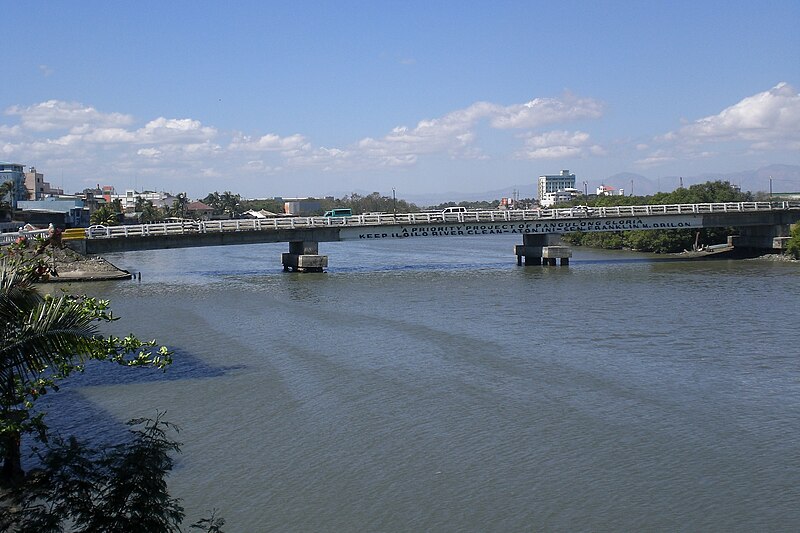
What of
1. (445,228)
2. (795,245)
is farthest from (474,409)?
(795,245)

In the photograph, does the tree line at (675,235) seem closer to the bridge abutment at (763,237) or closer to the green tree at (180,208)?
the bridge abutment at (763,237)

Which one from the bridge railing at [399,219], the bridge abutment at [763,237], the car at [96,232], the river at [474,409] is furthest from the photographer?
the bridge abutment at [763,237]

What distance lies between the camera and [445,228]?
6581 cm

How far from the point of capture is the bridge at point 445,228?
5697cm

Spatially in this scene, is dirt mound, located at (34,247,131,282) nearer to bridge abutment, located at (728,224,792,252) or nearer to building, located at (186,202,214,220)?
bridge abutment, located at (728,224,792,252)

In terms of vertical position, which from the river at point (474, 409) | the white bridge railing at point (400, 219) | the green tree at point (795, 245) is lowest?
the river at point (474, 409)

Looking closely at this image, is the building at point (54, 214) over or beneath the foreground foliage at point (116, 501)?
over

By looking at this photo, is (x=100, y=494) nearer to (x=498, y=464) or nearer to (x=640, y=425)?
(x=498, y=464)

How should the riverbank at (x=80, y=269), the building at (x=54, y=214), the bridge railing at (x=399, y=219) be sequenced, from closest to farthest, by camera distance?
the riverbank at (x=80, y=269) < the bridge railing at (x=399, y=219) < the building at (x=54, y=214)

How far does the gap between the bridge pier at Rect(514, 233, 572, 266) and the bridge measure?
0.08 metres

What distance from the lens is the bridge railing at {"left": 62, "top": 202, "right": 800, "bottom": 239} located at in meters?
57.2

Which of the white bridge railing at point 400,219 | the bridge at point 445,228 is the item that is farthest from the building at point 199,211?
the white bridge railing at point 400,219

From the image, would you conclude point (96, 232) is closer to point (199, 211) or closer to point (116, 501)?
point (116, 501)

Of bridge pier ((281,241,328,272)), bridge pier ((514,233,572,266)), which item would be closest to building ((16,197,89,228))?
bridge pier ((281,241,328,272))
